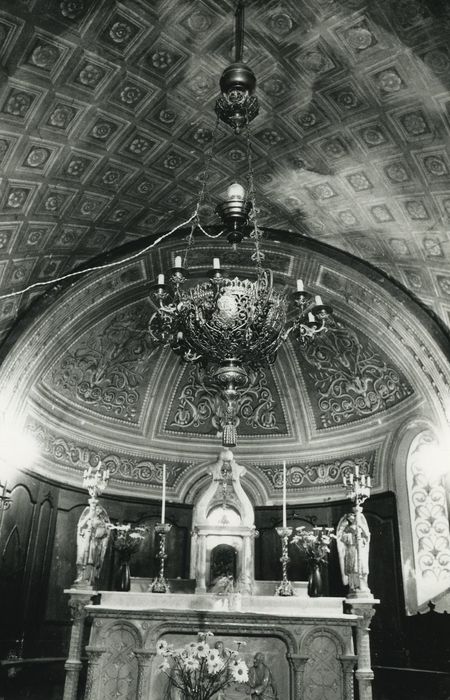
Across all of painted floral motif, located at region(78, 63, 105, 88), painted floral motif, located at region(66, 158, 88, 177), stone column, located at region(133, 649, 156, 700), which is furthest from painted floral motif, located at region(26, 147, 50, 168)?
stone column, located at region(133, 649, 156, 700)

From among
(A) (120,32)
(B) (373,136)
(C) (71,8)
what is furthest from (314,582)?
(C) (71,8)

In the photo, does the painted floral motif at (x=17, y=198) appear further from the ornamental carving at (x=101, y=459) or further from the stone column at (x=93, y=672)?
the stone column at (x=93, y=672)

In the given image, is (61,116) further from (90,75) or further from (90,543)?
(90,543)

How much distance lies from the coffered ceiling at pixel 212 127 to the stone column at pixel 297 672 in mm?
4915

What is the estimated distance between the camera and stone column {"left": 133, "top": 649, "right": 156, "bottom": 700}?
671 centimetres

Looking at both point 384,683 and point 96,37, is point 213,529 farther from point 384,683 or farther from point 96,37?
point 96,37

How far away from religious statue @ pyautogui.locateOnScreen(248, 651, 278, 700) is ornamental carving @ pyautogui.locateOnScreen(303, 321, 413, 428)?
15.4 feet

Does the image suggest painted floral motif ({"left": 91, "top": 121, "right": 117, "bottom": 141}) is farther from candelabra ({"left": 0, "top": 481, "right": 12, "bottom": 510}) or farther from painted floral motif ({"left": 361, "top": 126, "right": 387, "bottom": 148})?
candelabra ({"left": 0, "top": 481, "right": 12, "bottom": 510})

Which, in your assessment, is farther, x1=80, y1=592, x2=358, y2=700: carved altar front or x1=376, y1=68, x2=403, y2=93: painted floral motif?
x1=80, y1=592, x2=358, y2=700: carved altar front

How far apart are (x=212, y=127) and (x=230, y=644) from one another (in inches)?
237

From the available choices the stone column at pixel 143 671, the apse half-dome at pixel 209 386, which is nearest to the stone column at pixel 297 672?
the stone column at pixel 143 671

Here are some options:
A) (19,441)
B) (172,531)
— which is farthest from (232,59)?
(172,531)

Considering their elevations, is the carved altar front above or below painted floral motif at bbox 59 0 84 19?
below

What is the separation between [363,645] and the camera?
708 cm
